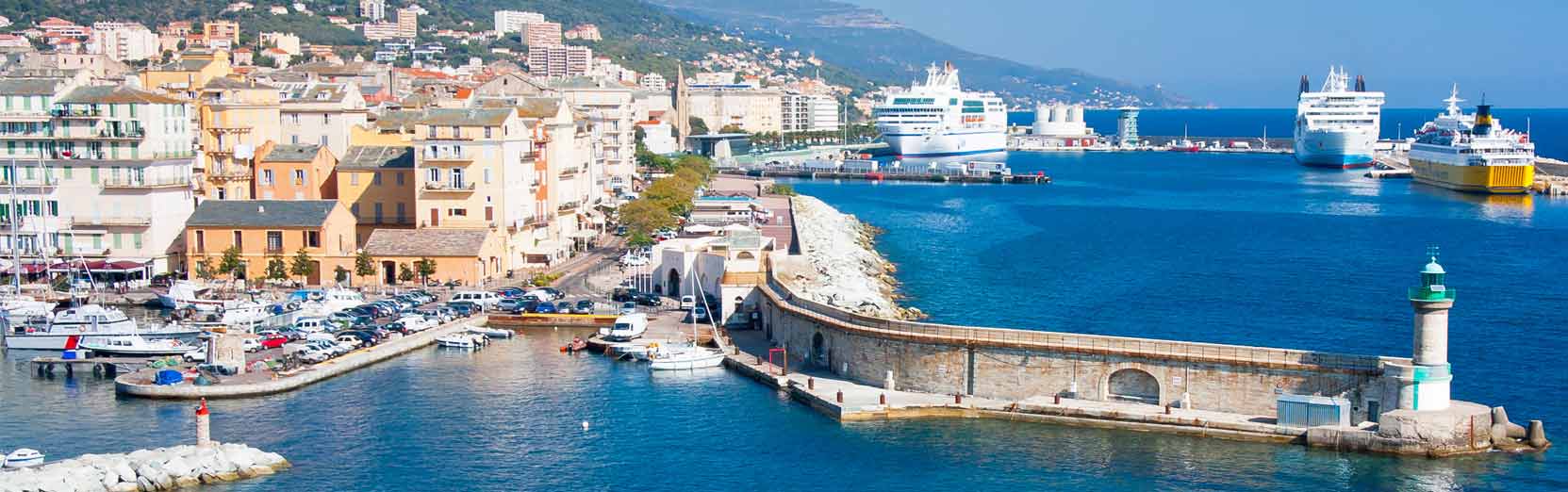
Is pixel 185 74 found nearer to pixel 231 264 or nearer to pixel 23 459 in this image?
pixel 231 264

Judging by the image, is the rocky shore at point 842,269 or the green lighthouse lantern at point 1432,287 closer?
the green lighthouse lantern at point 1432,287

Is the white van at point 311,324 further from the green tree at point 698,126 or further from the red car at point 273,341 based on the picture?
the green tree at point 698,126

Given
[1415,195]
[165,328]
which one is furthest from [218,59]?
[1415,195]

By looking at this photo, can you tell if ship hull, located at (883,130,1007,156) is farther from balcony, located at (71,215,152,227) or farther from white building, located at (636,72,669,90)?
balcony, located at (71,215,152,227)

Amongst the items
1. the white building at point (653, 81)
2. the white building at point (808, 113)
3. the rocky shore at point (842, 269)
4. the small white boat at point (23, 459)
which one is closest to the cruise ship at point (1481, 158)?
the rocky shore at point (842, 269)

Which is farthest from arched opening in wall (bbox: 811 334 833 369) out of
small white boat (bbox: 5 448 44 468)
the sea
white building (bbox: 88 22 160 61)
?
white building (bbox: 88 22 160 61)

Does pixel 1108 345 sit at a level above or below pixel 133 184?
below

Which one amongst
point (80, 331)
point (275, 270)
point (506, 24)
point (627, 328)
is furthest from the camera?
point (506, 24)

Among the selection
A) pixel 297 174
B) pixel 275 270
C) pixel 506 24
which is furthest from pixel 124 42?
pixel 275 270

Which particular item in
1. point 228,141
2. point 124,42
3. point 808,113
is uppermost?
point 124,42
